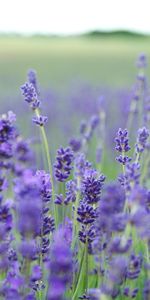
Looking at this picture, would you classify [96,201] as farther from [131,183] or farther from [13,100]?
[13,100]

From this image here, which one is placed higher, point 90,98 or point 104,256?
point 90,98

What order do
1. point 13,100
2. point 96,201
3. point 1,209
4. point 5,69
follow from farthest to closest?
point 5,69, point 13,100, point 96,201, point 1,209

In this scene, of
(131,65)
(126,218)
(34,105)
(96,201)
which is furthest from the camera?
(131,65)

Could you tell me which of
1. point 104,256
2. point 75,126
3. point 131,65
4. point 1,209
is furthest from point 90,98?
point 131,65

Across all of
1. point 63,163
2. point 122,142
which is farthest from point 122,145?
point 63,163

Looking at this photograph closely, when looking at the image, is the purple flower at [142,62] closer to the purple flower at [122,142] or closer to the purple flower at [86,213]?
the purple flower at [122,142]

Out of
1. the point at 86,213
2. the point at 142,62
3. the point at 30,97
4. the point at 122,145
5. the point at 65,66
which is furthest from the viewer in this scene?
the point at 65,66

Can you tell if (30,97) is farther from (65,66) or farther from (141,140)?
(65,66)

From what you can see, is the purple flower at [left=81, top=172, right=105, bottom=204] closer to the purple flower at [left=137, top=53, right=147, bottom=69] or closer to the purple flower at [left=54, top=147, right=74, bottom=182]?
the purple flower at [left=54, top=147, right=74, bottom=182]
